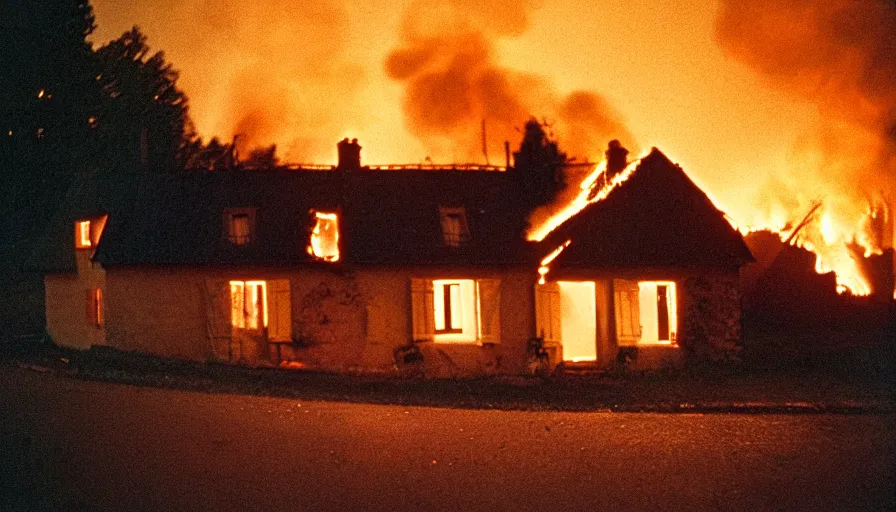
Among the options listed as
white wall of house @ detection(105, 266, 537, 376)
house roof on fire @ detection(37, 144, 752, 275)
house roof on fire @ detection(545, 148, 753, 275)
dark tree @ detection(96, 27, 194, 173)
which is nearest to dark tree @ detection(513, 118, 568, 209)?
house roof on fire @ detection(37, 144, 752, 275)

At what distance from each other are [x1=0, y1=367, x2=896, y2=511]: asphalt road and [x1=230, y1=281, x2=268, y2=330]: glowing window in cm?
835

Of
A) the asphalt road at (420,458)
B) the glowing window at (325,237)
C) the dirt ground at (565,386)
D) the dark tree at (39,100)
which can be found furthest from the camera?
the dark tree at (39,100)

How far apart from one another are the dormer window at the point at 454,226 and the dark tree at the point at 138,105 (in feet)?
83.4

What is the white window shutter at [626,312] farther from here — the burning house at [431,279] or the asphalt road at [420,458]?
the asphalt road at [420,458]

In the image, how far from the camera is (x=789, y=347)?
2352 centimetres

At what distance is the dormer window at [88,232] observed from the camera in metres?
25.4

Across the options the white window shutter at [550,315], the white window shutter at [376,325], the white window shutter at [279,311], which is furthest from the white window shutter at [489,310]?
→ the white window shutter at [279,311]

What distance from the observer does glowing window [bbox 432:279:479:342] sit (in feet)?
70.7

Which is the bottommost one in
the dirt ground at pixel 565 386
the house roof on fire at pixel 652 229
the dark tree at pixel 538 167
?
the dirt ground at pixel 565 386

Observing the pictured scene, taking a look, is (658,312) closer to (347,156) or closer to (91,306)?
A: (347,156)

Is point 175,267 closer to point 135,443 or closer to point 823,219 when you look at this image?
point 135,443

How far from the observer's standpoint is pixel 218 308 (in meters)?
22.1

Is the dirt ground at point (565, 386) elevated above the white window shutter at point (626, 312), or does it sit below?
below

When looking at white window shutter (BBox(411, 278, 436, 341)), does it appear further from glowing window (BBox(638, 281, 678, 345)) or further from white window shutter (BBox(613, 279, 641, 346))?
glowing window (BBox(638, 281, 678, 345))
